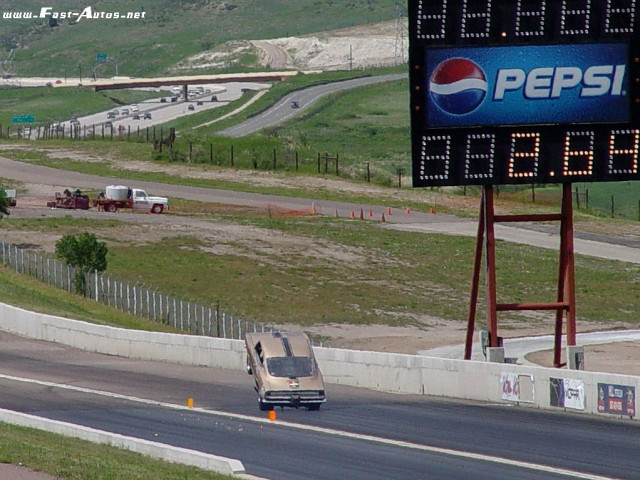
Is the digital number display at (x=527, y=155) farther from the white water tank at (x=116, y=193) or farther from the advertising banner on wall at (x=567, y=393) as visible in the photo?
the white water tank at (x=116, y=193)

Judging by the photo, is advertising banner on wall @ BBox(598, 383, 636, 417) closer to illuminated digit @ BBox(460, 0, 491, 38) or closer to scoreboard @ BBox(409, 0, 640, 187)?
scoreboard @ BBox(409, 0, 640, 187)

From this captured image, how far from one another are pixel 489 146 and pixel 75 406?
13235 mm

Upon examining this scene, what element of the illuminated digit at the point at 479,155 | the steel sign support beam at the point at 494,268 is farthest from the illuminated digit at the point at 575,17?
the steel sign support beam at the point at 494,268

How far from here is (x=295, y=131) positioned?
15388cm

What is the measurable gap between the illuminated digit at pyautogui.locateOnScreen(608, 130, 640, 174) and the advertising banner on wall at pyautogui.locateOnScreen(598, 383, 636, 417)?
243 inches

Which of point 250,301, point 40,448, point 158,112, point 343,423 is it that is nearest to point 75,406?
point 343,423

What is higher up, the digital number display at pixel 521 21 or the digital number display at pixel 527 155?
the digital number display at pixel 521 21

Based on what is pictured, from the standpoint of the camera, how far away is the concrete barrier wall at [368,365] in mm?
35094

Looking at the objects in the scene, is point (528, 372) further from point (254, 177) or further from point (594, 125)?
point (254, 177)

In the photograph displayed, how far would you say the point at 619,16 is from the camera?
35.8 meters

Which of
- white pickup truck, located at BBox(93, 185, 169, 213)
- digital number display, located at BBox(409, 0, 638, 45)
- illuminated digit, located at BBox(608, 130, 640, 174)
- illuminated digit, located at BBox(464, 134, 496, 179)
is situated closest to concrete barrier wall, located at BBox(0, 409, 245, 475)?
illuminated digit, located at BBox(464, 134, 496, 179)

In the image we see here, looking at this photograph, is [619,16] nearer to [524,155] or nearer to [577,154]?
[577,154]

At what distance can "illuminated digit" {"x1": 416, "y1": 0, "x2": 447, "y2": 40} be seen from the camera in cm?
3556

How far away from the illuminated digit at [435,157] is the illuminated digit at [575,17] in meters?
4.38
